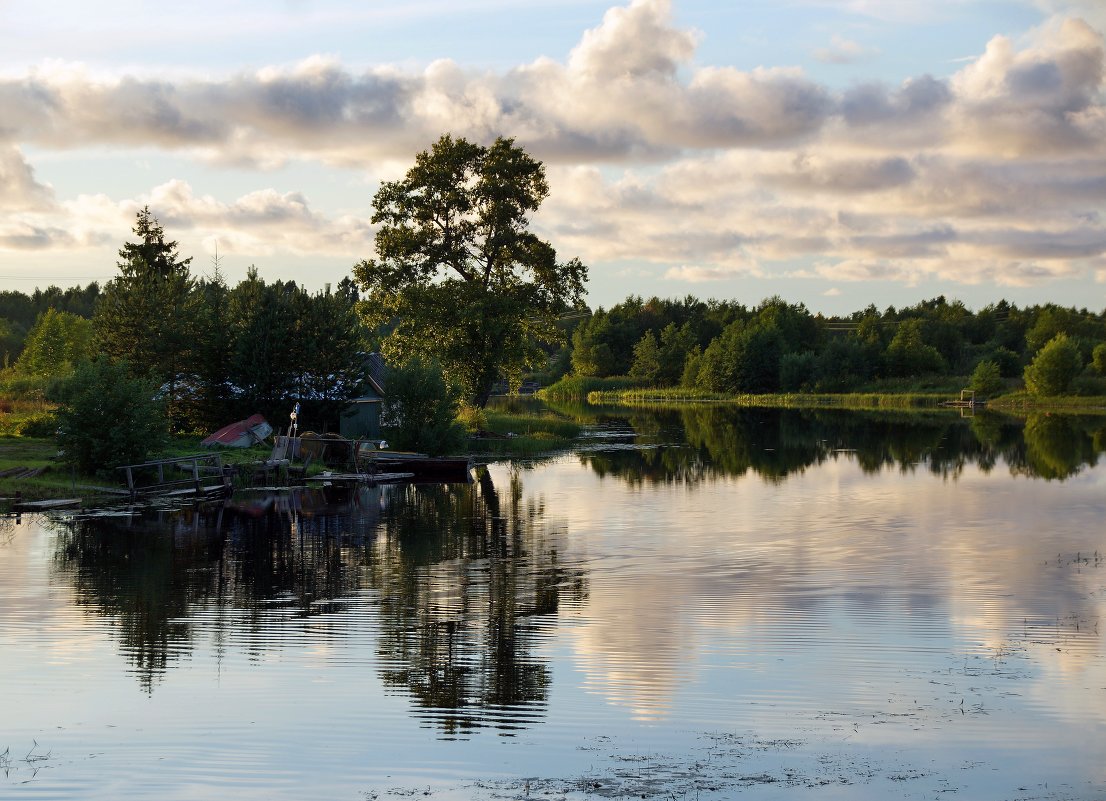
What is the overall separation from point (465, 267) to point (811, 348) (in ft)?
354

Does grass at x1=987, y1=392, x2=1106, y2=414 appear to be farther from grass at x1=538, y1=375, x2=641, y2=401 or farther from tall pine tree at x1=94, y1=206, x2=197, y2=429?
tall pine tree at x1=94, y1=206, x2=197, y2=429

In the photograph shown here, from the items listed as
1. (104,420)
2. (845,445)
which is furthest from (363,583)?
(845,445)

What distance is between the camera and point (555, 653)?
18.4 metres

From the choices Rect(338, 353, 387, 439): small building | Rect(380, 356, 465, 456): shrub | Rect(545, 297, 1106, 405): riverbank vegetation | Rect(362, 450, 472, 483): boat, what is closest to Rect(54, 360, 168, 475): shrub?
Rect(362, 450, 472, 483): boat

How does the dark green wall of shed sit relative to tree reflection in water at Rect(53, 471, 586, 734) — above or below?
above

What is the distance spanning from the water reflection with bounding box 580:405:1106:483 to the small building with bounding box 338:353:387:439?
11.9 metres

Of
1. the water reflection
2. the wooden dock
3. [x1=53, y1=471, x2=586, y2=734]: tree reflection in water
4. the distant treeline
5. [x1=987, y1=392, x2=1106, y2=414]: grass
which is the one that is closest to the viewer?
[x1=53, y1=471, x2=586, y2=734]: tree reflection in water

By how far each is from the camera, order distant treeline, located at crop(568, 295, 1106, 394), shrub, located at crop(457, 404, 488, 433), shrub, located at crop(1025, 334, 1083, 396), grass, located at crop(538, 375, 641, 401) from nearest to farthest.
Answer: shrub, located at crop(457, 404, 488, 433) < shrub, located at crop(1025, 334, 1083, 396) < distant treeline, located at crop(568, 295, 1106, 394) < grass, located at crop(538, 375, 641, 401)

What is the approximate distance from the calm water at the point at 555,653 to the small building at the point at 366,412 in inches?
823

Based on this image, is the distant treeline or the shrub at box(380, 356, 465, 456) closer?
the shrub at box(380, 356, 465, 456)

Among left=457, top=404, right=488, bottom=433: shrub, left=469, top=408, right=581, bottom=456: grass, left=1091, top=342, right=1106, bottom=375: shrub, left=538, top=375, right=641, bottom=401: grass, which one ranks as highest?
left=1091, top=342, right=1106, bottom=375: shrub

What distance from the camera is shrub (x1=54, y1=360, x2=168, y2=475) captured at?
40.5 metres

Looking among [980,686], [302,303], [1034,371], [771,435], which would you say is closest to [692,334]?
[1034,371]

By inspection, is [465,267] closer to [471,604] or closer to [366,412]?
[366,412]
